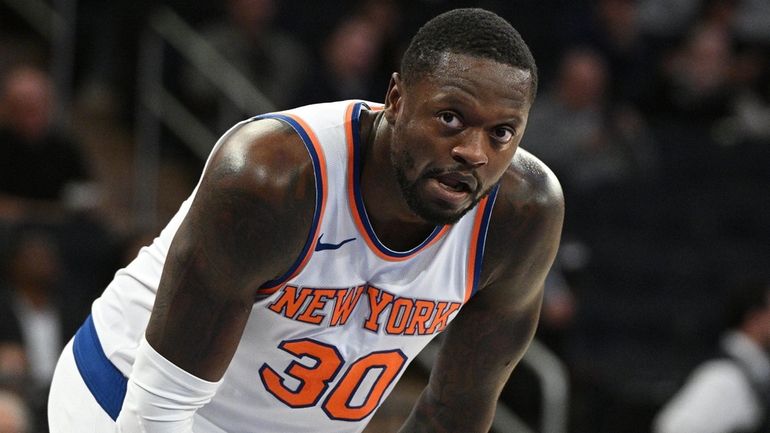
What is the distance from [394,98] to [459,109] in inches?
10.1

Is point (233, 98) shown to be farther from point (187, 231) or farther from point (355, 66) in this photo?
point (187, 231)

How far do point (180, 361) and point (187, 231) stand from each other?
0.91 ft

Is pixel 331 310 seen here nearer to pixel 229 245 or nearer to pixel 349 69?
pixel 229 245

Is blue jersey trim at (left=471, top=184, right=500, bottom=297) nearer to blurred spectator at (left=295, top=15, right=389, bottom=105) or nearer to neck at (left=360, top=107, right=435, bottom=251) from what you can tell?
neck at (left=360, top=107, right=435, bottom=251)

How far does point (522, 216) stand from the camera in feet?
9.89

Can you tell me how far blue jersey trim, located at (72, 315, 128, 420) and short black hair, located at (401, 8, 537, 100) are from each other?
1022 mm

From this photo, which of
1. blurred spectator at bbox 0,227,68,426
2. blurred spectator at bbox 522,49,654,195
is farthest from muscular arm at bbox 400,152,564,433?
blurred spectator at bbox 522,49,654,195

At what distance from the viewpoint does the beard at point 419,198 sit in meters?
2.71

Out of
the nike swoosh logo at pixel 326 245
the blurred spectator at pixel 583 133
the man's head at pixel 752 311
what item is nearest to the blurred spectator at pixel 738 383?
the man's head at pixel 752 311

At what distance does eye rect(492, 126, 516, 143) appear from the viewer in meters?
2.64

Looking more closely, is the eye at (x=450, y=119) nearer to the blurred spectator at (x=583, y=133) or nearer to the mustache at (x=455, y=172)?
the mustache at (x=455, y=172)

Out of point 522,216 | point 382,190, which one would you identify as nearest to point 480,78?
point 382,190

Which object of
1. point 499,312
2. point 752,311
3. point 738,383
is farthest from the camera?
point 752,311

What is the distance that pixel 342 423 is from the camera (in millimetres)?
3172
